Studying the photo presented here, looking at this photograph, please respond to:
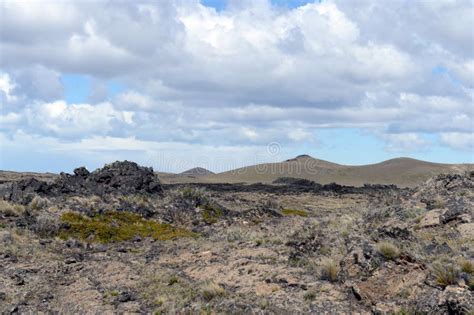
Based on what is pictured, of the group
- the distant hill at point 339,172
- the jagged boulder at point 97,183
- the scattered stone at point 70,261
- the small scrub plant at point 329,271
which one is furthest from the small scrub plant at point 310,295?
the distant hill at point 339,172

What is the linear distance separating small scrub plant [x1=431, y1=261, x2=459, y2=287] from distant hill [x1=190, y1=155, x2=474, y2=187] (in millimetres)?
101539

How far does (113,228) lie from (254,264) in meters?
13.2

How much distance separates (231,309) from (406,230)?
5512mm

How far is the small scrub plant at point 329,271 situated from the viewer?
39.2 ft

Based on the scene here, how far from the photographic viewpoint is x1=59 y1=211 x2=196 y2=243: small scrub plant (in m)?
24.7

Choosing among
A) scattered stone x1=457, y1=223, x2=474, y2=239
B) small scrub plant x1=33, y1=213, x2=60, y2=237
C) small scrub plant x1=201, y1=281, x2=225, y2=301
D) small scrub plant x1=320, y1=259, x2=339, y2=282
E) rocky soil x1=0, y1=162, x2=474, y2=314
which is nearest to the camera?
rocky soil x1=0, y1=162, x2=474, y2=314

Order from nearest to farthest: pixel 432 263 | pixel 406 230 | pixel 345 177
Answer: pixel 432 263
pixel 406 230
pixel 345 177

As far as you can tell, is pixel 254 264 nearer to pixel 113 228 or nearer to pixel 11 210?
pixel 113 228

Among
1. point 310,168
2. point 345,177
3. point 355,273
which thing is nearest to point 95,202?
point 355,273

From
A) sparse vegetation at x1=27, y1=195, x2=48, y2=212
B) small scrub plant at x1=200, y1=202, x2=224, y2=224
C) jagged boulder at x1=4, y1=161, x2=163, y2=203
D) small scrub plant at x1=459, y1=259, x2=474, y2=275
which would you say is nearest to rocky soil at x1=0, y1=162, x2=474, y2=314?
small scrub plant at x1=459, y1=259, x2=474, y2=275

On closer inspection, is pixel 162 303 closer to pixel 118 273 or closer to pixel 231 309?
pixel 231 309

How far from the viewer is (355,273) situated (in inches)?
461

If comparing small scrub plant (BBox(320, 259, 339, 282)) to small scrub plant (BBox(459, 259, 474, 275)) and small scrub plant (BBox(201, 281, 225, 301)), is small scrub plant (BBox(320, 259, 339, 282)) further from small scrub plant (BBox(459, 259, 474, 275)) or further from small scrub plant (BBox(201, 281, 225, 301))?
small scrub plant (BBox(459, 259, 474, 275))

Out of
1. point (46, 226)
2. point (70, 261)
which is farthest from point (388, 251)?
point (46, 226)
